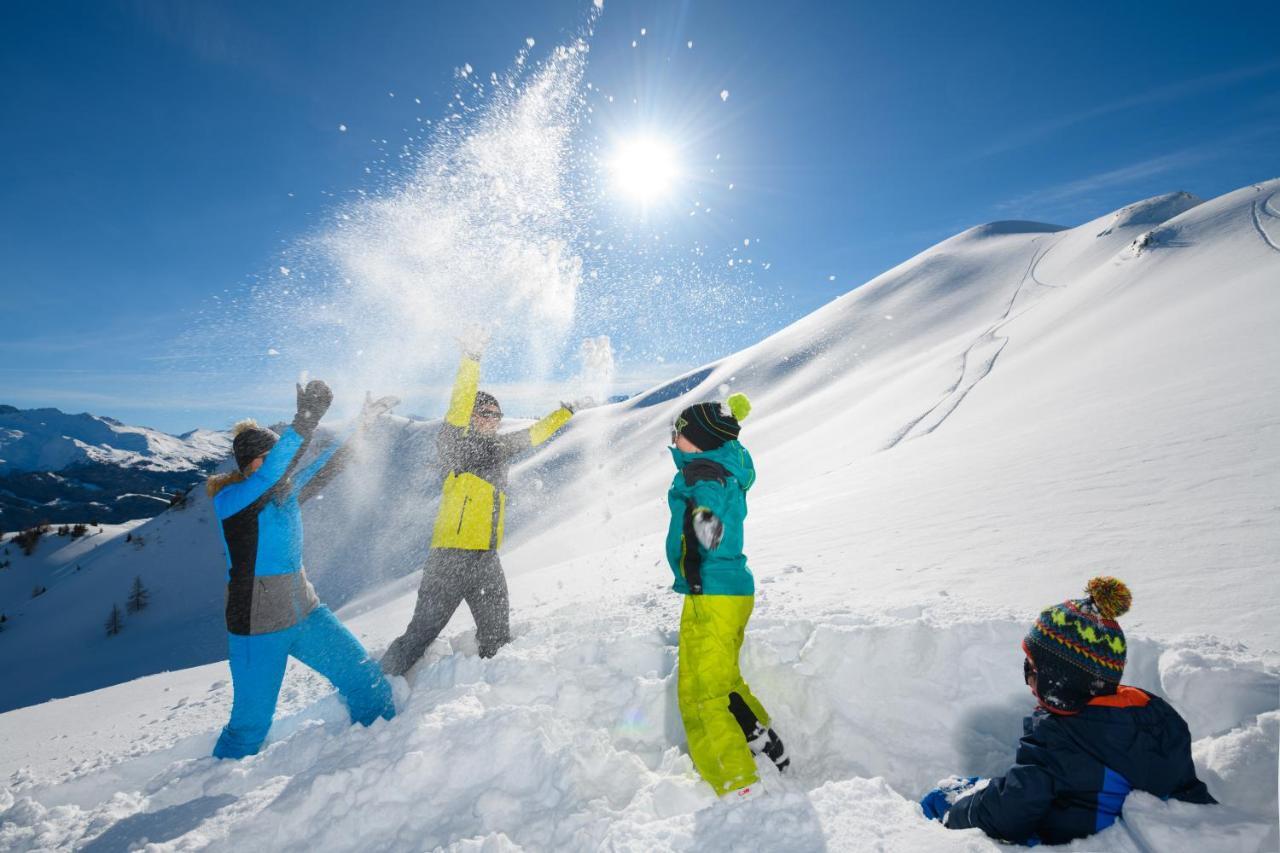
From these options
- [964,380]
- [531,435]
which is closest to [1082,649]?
[531,435]

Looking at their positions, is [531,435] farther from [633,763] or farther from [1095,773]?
[1095,773]

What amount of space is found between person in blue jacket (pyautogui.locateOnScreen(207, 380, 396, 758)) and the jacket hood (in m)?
2.31

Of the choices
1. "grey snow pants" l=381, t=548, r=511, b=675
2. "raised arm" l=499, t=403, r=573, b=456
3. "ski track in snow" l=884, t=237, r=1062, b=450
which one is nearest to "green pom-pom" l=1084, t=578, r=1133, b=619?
"raised arm" l=499, t=403, r=573, b=456

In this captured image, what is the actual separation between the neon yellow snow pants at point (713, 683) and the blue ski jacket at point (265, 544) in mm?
2405

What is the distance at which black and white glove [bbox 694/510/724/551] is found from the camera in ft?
9.74

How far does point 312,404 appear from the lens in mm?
3461

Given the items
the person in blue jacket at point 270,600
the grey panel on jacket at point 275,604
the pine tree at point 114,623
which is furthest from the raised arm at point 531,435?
the pine tree at point 114,623

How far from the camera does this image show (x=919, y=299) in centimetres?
4281

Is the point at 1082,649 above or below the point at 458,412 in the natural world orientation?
below

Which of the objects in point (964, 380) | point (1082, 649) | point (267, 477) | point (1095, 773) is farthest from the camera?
point (964, 380)

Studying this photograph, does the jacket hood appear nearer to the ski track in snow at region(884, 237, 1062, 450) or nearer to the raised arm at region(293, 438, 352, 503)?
the raised arm at region(293, 438, 352, 503)

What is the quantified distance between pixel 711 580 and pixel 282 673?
264 cm

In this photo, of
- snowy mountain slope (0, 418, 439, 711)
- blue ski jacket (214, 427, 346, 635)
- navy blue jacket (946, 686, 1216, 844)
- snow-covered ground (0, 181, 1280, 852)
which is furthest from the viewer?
snowy mountain slope (0, 418, 439, 711)

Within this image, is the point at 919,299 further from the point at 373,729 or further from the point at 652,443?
the point at 373,729
